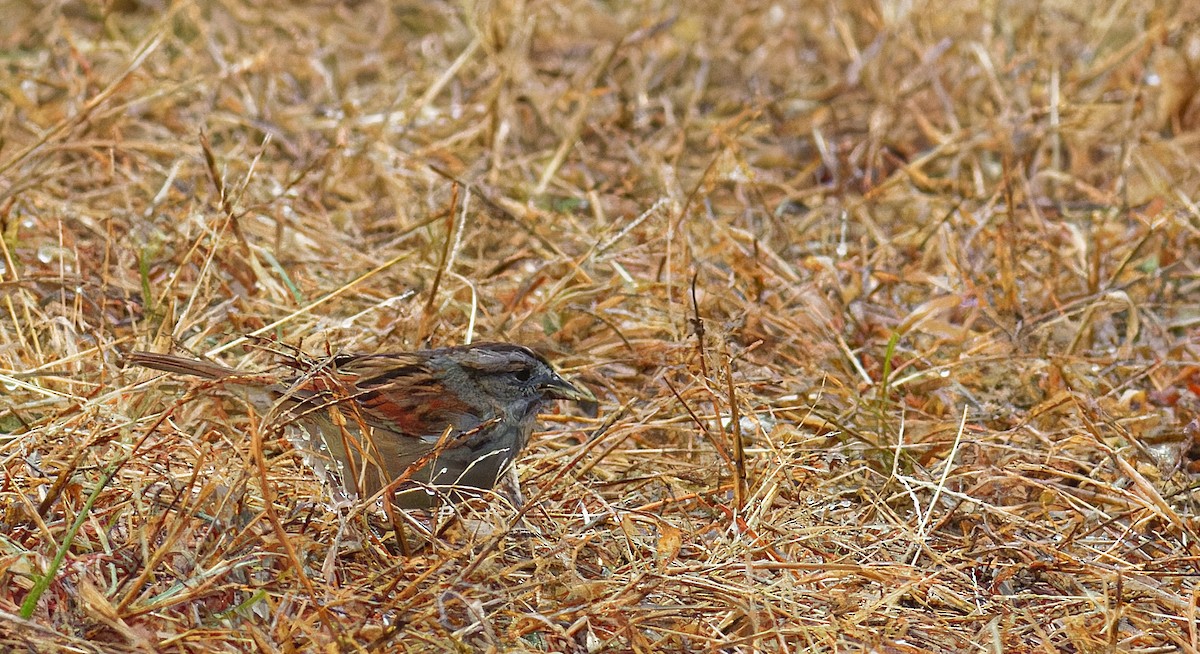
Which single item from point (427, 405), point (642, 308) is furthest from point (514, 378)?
point (642, 308)

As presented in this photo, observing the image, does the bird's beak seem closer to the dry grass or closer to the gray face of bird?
the gray face of bird

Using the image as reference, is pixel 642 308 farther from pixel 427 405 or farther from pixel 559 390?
pixel 427 405

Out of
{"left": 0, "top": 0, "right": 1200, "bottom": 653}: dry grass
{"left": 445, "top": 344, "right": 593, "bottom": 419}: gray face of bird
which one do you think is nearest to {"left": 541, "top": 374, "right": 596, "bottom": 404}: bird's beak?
{"left": 445, "top": 344, "right": 593, "bottom": 419}: gray face of bird

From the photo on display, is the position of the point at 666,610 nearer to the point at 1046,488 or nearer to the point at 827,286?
the point at 1046,488

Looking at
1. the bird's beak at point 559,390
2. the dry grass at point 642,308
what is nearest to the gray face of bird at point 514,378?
the bird's beak at point 559,390

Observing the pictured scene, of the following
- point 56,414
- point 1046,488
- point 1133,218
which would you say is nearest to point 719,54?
point 1133,218

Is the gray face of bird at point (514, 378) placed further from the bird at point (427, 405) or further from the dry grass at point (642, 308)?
the dry grass at point (642, 308)
